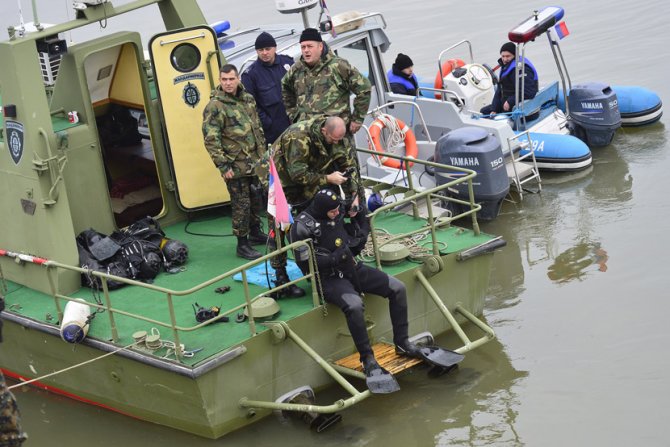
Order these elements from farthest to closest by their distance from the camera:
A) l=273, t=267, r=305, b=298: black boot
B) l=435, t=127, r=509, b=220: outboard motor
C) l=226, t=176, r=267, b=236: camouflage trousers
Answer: l=435, t=127, r=509, b=220: outboard motor → l=226, t=176, r=267, b=236: camouflage trousers → l=273, t=267, r=305, b=298: black boot

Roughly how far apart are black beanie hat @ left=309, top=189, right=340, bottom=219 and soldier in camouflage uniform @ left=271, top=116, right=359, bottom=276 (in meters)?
0.34

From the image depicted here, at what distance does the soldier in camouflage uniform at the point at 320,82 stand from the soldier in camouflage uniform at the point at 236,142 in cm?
47

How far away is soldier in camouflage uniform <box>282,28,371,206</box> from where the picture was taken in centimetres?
972

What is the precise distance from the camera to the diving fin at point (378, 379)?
8242 millimetres

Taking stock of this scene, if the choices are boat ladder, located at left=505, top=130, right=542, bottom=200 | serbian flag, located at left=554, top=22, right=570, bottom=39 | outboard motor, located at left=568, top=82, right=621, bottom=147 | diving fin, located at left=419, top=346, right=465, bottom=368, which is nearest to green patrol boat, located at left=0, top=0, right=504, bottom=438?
diving fin, located at left=419, top=346, right=465, bottom=368

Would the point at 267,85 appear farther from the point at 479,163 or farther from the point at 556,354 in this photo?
the point at 556,354

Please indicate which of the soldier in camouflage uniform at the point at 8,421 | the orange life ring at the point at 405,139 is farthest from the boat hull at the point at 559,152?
the soldier in camouflage uniform at the point at 8,421

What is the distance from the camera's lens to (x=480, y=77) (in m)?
15.2

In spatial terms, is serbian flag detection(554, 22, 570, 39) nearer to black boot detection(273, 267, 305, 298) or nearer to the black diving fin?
the black diving fin

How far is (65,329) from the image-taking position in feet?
28.1

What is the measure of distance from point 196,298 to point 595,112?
758 cm

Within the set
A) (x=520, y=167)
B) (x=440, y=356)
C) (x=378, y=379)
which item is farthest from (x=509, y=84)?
(x=378, y=379)

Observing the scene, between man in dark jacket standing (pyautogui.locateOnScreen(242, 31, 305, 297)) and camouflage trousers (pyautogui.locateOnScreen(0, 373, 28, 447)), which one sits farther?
man in dark jacket standing (pyautogui.locateOnScreen(242, 31, 305, 297))

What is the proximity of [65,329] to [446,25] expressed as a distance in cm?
1572
